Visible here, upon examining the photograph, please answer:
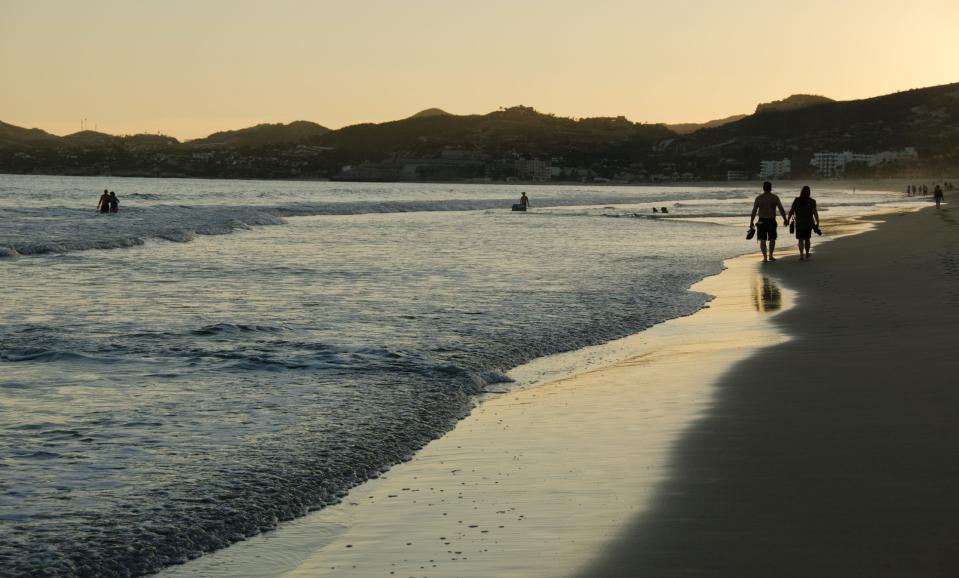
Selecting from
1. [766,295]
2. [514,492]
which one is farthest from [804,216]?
[514,492]

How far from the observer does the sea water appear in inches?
228

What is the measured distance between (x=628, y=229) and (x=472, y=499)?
38038 millimetres

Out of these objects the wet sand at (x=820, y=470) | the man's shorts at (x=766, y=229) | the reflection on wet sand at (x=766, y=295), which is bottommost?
the reflection on wet sand at (x=766, y=295)

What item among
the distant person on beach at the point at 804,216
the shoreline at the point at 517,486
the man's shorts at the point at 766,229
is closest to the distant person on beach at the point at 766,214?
the man's shorts at the point at 766,229

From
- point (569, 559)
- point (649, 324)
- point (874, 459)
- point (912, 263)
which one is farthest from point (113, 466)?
point (912, 263)

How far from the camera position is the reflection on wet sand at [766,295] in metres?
14.9

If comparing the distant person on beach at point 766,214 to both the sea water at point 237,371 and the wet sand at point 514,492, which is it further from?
the wet sand at point 514,492

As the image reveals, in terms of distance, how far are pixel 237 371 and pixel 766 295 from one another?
9.58 metres

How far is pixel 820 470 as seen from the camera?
6074 mm

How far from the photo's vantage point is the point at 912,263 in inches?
820

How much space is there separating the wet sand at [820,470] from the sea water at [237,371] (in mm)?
2101

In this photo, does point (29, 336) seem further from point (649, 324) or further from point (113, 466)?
point (649, 324)

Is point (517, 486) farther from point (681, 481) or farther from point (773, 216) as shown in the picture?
point (773, 216)

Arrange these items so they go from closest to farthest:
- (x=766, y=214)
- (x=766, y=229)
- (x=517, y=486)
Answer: (x=517, y=486) < (x=766, y=214) < (x=766, y=229)
